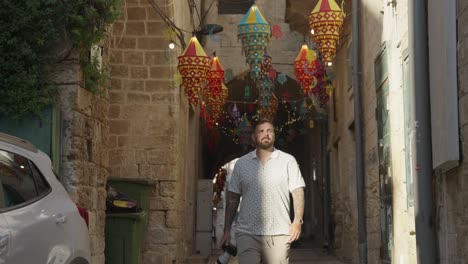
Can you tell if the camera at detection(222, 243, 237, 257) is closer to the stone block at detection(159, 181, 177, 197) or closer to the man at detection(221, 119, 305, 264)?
the man at detection(221, 119, 305, 264)

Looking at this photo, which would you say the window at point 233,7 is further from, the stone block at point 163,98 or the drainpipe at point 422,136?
the drainpipe at point 422,136

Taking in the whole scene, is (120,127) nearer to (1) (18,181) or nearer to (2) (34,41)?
(2) (34,41)

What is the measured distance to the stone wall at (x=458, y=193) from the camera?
5.53 meters

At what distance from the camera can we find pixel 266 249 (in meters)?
5.84

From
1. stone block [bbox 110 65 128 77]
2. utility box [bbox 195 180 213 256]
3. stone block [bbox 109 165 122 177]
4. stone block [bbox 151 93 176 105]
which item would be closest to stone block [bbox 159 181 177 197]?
stone block [bbox 109 165 122 177]

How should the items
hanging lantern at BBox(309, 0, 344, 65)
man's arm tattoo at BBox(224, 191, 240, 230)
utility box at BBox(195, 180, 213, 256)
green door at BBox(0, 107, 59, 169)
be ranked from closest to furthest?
1. man's arm tattoo at BBox(224, 191, 240, 230)
2. green door at BBox(0, 107, 59, 169)
3. hanging lantern at BBox(309, 0, 344, 65)
4. utility box at BBox(195, 180, 213, 256)

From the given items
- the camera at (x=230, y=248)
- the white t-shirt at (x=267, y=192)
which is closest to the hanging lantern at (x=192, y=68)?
the white t-shirt at (x=267, y=192)

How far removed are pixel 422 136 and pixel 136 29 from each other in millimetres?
7272

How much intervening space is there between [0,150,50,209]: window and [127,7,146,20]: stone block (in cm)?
825

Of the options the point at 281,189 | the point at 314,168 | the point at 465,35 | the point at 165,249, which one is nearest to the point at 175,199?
the point at 165,249

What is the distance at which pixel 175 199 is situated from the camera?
1266cm

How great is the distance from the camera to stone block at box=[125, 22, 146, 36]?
12805mm

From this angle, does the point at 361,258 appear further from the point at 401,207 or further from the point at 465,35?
the point at 465,35

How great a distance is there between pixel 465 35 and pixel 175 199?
7829 mm
